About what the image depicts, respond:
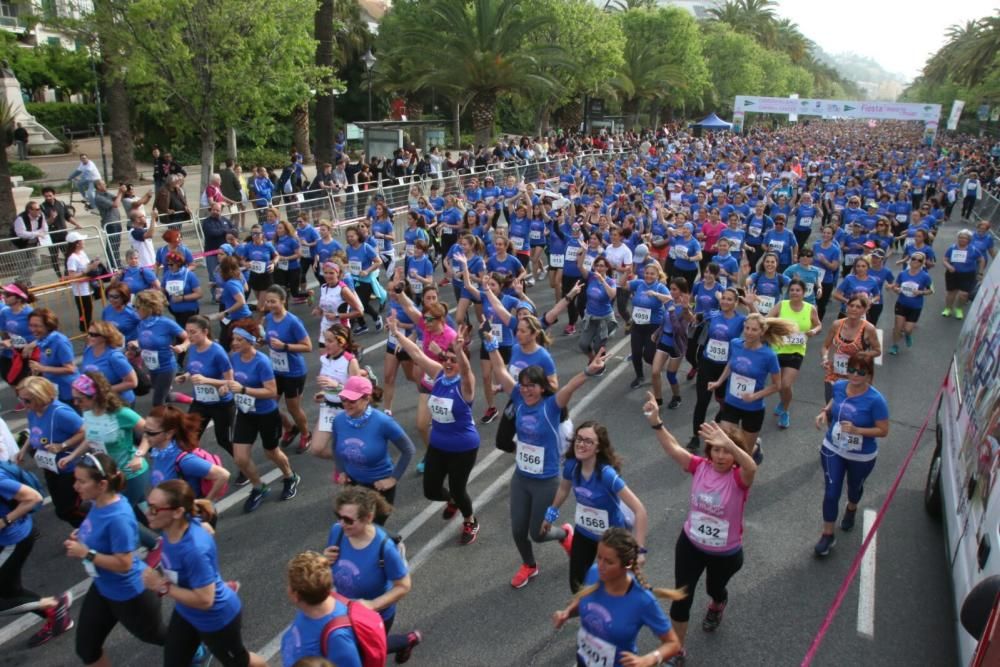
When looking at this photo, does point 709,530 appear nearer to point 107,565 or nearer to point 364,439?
point 364,439

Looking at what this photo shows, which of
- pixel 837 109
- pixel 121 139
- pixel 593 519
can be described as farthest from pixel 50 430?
pixel 837 109

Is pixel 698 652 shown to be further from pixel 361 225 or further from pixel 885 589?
pixel 361 225

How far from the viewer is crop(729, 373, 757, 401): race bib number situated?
6.55m

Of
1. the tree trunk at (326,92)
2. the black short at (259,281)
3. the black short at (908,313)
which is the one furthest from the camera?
the tree trunk at (326,92)

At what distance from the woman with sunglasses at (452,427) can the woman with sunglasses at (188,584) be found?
1.93m

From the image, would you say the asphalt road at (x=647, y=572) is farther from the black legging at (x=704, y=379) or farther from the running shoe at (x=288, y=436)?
the black legging at (x=704, y=379)

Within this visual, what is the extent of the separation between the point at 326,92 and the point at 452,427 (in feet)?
61.7

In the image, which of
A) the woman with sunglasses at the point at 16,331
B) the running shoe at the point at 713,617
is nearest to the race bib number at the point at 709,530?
→ the running shoe at the point at 713,617

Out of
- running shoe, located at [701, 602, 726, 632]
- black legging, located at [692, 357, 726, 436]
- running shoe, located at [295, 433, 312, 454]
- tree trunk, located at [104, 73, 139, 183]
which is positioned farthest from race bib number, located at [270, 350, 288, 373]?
tree trunk, located at [104, 73, 139, 183]

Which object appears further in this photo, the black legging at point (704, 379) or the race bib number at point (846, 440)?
the black legging at point (704, 379)

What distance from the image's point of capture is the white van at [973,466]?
3.98 meters

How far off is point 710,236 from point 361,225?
6242mm

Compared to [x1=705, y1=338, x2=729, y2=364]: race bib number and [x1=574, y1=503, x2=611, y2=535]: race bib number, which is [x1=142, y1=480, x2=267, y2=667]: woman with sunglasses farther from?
[x1=705, y1=338, x2=729, y2=364]: race bib number

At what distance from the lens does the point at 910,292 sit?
430 inches
